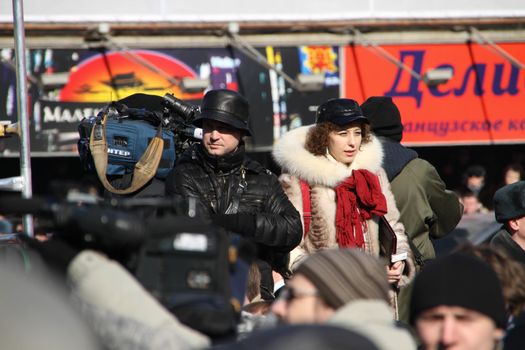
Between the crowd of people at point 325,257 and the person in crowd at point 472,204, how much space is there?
258 inches

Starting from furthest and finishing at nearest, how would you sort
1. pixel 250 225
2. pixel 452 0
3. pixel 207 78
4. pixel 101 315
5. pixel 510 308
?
pixel 452 0 → pixel 207 78 → pixel 250 225 → pixel 510 308 → pixel 101 315

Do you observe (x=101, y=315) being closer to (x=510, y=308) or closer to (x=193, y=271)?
(x=193, y=271)

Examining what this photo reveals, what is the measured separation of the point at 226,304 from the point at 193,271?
4.9 inches

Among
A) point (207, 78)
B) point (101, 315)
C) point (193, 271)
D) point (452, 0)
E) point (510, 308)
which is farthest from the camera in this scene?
point (452, 0)

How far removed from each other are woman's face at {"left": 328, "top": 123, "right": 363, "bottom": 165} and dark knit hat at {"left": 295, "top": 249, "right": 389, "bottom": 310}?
2.82m

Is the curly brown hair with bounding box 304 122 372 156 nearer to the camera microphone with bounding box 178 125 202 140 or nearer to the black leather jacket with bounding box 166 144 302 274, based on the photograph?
the black leather jacket with bounding box 166 144 302 274

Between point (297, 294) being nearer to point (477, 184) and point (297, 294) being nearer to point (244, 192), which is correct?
point (244, 192)

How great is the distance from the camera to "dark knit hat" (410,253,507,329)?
309 centimetres

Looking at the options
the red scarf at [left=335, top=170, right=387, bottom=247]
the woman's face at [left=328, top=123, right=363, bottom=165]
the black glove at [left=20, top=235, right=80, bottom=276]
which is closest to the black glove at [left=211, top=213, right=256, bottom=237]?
the red scarf at [left=335, top=170, right=387, bottom=247]

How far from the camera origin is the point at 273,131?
13.0 meters

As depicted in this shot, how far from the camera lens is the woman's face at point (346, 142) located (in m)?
5.77

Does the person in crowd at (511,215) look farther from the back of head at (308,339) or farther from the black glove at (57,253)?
the back of head at (308,339)

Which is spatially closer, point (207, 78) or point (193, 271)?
point (193, 271)

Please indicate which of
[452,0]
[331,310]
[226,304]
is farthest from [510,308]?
[452,0]
